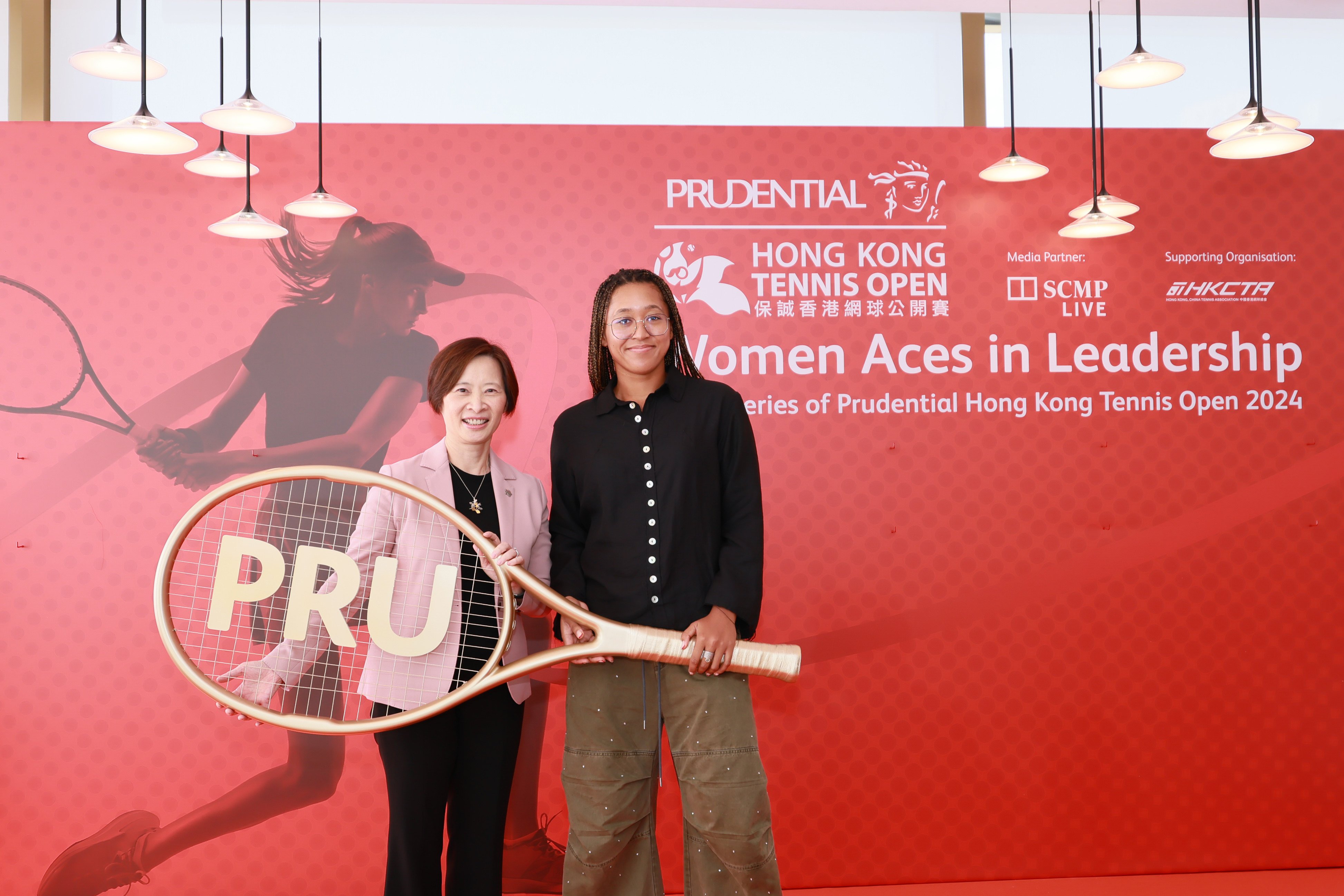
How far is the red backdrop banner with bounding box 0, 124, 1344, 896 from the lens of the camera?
9.14 ft

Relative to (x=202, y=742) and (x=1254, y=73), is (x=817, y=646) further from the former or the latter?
(x=1254, y=73)

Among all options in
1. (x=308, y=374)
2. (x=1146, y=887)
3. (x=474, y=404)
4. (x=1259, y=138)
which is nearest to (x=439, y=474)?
(x=474, y=404)

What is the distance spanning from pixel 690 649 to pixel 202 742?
187 cm

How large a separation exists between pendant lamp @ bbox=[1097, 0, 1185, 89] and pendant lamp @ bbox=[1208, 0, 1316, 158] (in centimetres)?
24

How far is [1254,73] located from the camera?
3242 millimetres

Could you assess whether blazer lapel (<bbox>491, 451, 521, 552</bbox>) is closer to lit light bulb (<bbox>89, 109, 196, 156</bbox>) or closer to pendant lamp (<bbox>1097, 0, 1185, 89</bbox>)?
lit light bulb (<bbox>89, 109, 196, 156</bbox>)

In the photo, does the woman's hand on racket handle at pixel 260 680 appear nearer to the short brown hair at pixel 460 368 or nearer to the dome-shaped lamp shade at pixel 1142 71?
the short brown hair at pixel 460 368

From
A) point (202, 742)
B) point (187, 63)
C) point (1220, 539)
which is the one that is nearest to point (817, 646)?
point (1220, 539)

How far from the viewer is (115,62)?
2004 mm

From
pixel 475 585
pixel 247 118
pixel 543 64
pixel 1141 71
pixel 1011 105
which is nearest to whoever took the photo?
pixel 475 585

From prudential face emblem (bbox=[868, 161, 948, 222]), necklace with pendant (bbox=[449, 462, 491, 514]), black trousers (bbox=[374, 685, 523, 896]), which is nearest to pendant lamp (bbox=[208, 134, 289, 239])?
necklace with pendant (bbox=[449, 462, 491, 514])

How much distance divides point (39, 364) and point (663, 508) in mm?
2188

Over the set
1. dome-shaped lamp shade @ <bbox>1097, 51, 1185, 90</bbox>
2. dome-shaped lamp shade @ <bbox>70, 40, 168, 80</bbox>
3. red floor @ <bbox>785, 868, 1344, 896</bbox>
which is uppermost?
dome-shaped lamp shade @ <bbox>1097, 51, 1185, 90</bbox>

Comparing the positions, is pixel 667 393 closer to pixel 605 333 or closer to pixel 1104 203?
pixel 605 333
